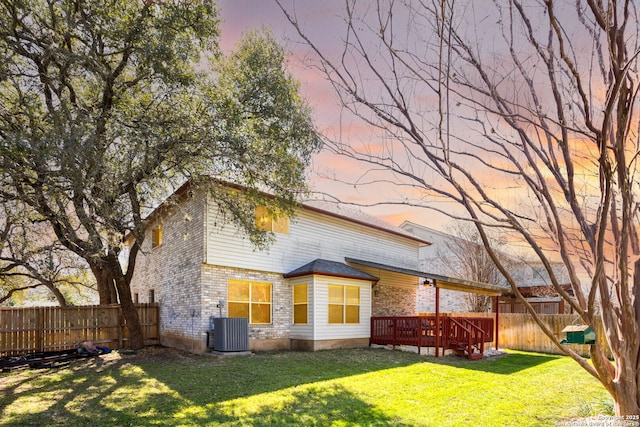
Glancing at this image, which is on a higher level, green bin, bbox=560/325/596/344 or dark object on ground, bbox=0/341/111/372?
green bin, bbox=560/325/596/344

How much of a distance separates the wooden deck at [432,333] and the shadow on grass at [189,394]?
2.42m

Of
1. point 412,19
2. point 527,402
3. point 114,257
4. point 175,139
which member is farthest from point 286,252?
point 412,19

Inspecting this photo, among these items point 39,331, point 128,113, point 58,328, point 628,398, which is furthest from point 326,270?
point 628,398

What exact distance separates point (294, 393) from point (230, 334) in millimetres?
5024

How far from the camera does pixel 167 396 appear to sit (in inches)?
304

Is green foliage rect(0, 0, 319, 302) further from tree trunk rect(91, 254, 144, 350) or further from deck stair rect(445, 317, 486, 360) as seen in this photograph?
deck stair rect(445, 317, 486, 360)

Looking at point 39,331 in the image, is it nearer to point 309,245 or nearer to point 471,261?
point 309,245

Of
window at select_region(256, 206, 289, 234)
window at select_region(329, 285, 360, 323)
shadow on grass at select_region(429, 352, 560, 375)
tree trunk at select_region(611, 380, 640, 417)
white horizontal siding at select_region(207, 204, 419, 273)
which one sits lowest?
shadow on grass at select_region(429, 352, 560, 375)

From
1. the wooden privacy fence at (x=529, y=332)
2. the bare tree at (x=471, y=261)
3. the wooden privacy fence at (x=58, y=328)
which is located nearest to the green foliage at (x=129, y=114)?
the wooden privacy fence at (x=58, y=328)

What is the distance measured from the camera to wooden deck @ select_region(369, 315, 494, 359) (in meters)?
13.7

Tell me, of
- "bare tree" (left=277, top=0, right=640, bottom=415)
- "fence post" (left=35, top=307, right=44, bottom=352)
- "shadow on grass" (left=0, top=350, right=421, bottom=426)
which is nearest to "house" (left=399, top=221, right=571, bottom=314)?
"shadow on grass" (left=0, top=350, right=421, bottom=426)

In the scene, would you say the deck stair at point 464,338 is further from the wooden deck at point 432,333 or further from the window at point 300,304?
the window at point 300,304

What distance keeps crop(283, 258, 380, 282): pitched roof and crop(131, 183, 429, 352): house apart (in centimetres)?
4

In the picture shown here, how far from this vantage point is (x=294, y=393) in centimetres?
797
